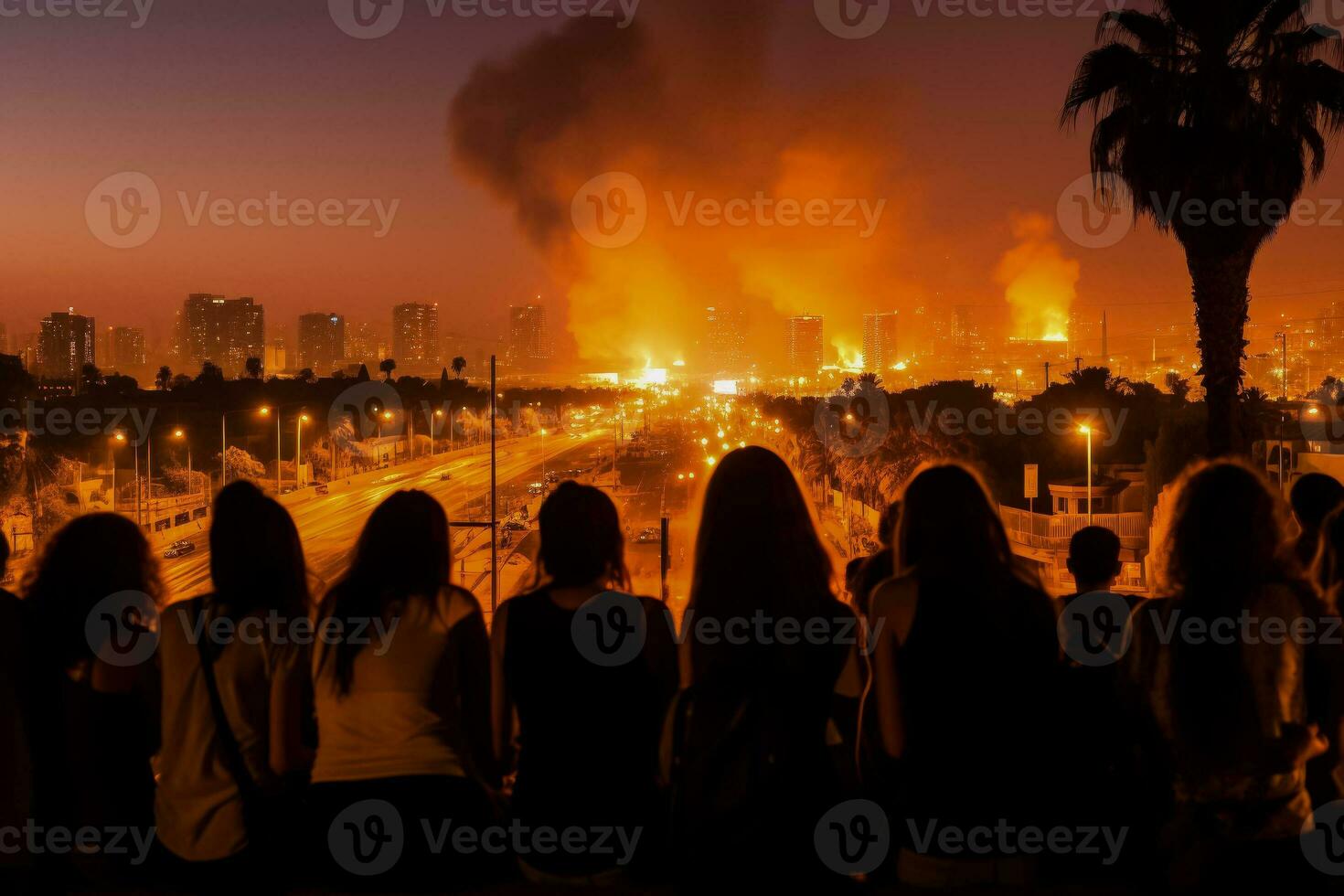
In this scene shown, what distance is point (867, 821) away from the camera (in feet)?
8.25

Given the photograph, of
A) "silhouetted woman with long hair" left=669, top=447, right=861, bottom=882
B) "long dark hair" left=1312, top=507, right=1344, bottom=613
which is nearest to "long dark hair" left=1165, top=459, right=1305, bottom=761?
"long dark hair" left=1312, top=507, right=1344, bottom=613

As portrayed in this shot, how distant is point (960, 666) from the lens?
238 centimetres

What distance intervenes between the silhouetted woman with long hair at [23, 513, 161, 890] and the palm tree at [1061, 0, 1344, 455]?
Result: 12.5 meters

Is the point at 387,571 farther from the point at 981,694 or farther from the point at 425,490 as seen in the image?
the point at 425,490

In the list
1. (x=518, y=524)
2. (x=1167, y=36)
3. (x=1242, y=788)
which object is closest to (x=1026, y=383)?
(x=518, y=524)

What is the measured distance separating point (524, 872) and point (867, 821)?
0.94 metres

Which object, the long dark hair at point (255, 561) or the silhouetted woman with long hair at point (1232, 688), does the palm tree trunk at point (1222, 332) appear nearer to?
the silhouetted woman with long hair at point (1232, 688)

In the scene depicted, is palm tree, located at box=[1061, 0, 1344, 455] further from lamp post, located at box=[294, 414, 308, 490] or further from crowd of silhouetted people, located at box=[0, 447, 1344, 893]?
lamp post, located at box=[294, 414, 308, 490]

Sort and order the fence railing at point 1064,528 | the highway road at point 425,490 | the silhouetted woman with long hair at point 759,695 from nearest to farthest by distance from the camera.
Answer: the silhouetted woman with long hair at point 759,695 → the fence railing at point 1064,528 → the highway road at point 425,490

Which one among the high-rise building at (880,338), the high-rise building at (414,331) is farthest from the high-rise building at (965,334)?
the high-rise building at (414,331)

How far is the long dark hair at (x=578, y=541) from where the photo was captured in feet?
8.10

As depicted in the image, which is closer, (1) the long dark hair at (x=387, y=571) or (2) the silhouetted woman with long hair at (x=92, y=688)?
(1) the long dark hair at (x=387, y=571)

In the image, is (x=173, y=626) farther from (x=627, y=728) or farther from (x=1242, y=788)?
(x=1242, y=788)

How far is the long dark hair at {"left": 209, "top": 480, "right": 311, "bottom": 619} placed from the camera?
8.64 feet
